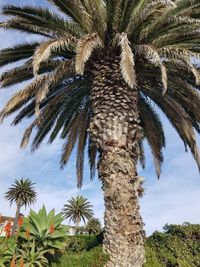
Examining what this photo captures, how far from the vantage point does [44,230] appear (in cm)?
731

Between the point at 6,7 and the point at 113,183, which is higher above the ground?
the point at 6,7

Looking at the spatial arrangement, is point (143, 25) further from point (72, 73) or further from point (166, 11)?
point (72, 73)

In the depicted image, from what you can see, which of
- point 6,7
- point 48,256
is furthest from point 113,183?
point 6,7

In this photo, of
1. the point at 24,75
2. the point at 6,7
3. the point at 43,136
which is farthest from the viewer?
the point at 43,136

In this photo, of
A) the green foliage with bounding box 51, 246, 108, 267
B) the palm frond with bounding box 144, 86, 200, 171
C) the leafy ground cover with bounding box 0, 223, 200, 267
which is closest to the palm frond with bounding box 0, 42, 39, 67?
the palm frond with bounding box 144, 86, 200, 171

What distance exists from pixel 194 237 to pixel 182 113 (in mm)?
6178

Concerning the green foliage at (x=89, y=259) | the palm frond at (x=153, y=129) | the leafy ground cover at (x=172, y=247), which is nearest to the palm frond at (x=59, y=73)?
the palm frond at (x=153, y=129)

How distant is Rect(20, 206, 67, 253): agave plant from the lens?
720 cm

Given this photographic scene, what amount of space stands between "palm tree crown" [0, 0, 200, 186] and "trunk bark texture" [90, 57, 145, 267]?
29.4 inches

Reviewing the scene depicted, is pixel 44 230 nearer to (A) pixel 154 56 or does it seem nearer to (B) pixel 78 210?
(A) pixel 154 56

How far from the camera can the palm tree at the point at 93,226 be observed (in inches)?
2025

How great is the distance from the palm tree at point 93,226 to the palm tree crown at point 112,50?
1487 inches

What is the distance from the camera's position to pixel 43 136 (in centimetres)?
1745

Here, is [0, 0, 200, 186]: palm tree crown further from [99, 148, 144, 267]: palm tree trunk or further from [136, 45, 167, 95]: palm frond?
[99, 148, 144, 267]: palm tree trunk
